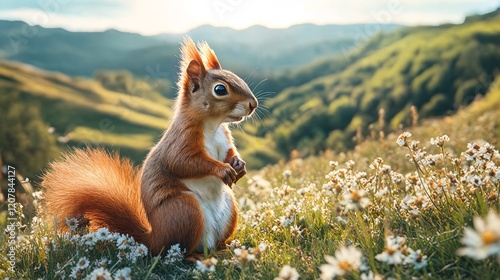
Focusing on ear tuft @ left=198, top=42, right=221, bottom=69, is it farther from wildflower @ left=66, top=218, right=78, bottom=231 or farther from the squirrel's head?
wildflower @ left=66, top=218, right=78, bottom=231

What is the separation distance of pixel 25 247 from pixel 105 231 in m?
0.87

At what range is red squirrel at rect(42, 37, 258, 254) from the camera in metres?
4.86

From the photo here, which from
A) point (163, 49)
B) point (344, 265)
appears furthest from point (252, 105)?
point (163, 49)

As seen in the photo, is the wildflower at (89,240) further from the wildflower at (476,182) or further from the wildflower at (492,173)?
the wildflower at (492,173)

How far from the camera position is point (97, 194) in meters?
5.34

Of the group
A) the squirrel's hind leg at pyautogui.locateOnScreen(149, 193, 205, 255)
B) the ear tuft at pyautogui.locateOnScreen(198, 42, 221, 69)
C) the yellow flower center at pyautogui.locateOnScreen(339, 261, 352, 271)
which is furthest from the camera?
the ear tuft at pyautogui.locateOnScreen(198, 42, 221, 69)

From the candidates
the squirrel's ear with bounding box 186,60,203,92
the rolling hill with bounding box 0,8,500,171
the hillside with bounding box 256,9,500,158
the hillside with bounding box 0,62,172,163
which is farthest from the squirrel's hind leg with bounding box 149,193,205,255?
the hillside with bounding box 0,62,172,163

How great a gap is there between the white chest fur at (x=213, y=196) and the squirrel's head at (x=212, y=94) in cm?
20

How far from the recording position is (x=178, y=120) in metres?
5.14

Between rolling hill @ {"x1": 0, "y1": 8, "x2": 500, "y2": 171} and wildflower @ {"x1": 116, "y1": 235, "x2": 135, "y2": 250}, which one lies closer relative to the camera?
wildflower @ {"x1": 116, "y1": 235, "x2": 135, "y2": 250}

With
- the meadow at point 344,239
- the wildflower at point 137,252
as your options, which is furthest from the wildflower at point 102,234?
the wildflower at point 137,252

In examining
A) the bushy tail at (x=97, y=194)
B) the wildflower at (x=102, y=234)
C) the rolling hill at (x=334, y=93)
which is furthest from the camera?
the rolling hill at (x=334, y=93)

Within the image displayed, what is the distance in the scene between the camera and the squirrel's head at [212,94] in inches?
197

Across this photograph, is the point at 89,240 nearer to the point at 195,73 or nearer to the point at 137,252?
the point at 137,252
